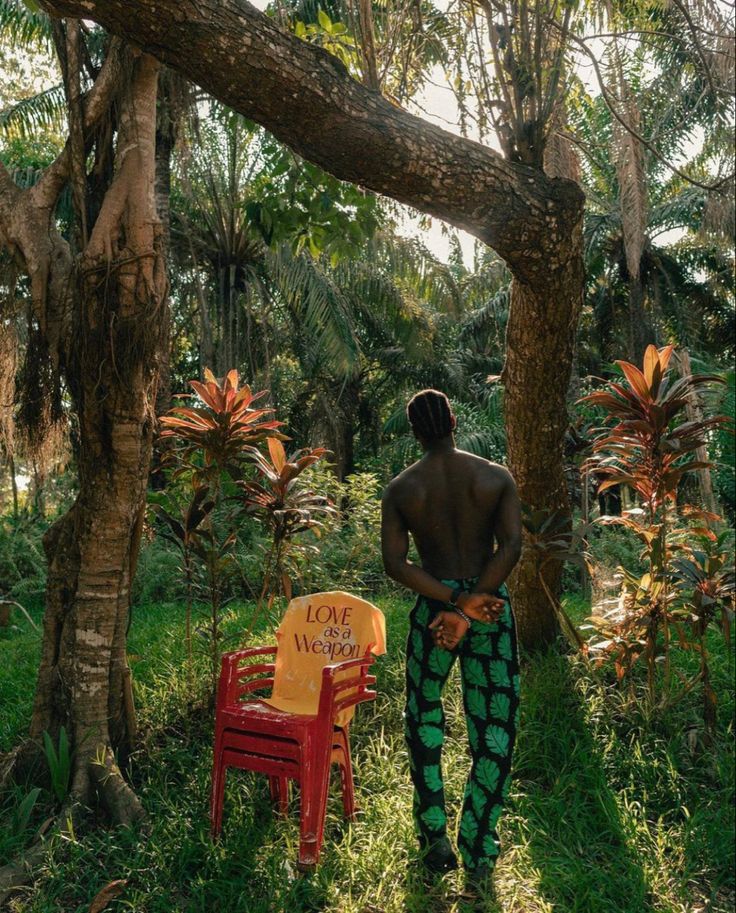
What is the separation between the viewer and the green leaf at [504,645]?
11.7 feet

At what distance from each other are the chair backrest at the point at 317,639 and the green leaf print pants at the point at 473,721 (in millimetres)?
533

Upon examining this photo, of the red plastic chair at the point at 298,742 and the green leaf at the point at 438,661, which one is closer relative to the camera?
the red plastic chair at the point at 298,742

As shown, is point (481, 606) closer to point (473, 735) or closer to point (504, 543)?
point (504, 543)

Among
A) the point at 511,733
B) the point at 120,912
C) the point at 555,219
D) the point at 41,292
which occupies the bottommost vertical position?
the point at 120,912

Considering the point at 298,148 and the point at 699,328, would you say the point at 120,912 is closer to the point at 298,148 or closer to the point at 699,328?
the point at 298,148

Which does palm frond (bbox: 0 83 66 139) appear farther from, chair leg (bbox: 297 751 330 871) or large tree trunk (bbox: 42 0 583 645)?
chair leg (bbox: 297 751 330 871)

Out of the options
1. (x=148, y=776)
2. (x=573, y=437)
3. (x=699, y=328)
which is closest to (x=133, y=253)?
(x=148, y=776)

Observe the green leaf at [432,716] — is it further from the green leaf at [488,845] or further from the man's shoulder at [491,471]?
the man's shoulder at [491,471]

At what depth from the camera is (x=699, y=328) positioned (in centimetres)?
1983

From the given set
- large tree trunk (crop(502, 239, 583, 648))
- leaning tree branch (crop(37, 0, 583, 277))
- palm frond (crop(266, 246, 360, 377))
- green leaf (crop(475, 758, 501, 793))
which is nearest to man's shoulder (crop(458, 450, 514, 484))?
green leaf (crop(475, 758, 501, 793))

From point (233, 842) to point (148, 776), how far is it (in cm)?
84

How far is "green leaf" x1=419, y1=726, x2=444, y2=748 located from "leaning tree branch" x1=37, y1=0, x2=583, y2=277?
2.58 metres

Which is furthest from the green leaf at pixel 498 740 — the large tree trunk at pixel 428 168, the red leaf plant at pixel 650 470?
the large tree trunk at pixel 428 168

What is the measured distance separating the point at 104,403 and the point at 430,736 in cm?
231
